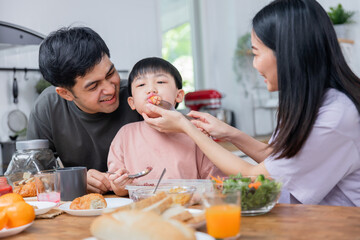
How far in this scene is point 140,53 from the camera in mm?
4145

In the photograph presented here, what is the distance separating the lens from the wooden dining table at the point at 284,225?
931 mm

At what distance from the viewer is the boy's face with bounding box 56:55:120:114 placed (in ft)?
5.92

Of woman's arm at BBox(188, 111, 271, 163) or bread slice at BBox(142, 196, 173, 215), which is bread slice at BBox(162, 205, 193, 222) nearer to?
bread slice at BBox(142, 196, 173, 215)

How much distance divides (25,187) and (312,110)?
3.68 feet

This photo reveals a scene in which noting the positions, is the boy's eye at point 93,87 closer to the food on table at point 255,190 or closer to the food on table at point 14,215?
the food on table at point 14,215

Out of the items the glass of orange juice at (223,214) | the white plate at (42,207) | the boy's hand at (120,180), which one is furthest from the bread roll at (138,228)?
the boy's hand at (120,180)

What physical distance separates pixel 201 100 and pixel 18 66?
1726mm

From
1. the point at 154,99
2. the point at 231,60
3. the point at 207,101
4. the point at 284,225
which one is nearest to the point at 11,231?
the point at 284,225

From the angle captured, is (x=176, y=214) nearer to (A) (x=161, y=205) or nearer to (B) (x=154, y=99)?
(A) (x=161, y=205)

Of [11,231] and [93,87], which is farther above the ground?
[93,87]

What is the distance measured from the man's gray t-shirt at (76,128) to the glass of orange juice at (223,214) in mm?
1237

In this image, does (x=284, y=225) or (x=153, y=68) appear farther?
(x=153, y=68)

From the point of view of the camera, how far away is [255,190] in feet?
3.50

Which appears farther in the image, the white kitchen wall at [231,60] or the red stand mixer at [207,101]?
the white kitchen wall at [231,60]
